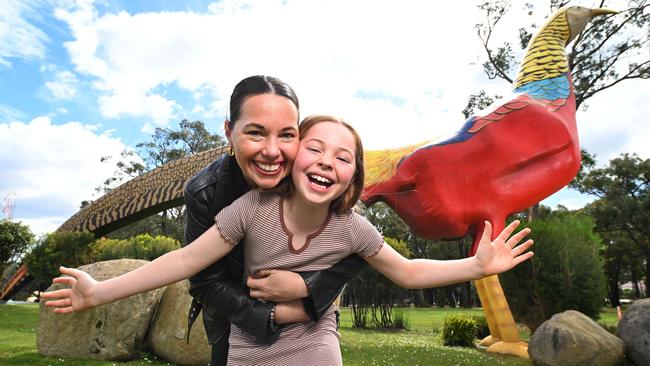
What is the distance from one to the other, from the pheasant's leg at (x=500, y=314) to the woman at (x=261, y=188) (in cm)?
542

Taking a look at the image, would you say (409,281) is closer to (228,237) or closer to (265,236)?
(265,236)

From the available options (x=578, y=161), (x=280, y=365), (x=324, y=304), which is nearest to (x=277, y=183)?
(x=324, y=304)

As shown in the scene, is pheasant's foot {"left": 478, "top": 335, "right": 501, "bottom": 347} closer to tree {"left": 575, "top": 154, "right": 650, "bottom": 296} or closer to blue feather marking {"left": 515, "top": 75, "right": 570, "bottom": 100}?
blue feather marking {"left": 515, "top": 75, "right": 570, "bottom": 100}

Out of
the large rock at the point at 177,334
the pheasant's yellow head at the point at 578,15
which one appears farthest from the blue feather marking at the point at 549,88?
the large rock at the point at 177,334

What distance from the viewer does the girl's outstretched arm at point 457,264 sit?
168 centimetres

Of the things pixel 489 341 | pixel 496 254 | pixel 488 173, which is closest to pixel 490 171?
pixel 488 173

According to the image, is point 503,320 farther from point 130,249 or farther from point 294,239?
point 130,249

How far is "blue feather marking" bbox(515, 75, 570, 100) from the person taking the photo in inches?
272

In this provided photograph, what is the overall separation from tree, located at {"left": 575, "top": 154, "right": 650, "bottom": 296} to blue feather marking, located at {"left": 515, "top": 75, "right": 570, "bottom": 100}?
18019 mm

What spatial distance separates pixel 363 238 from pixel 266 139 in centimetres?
48

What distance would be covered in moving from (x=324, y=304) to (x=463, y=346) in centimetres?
781

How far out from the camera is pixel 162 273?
157cm

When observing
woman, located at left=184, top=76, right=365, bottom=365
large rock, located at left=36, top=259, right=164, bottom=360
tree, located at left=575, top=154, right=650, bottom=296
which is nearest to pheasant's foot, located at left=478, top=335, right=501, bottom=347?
large rock, located at left=36, top=259, right=164, bottom=360

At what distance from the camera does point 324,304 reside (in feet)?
5.13
